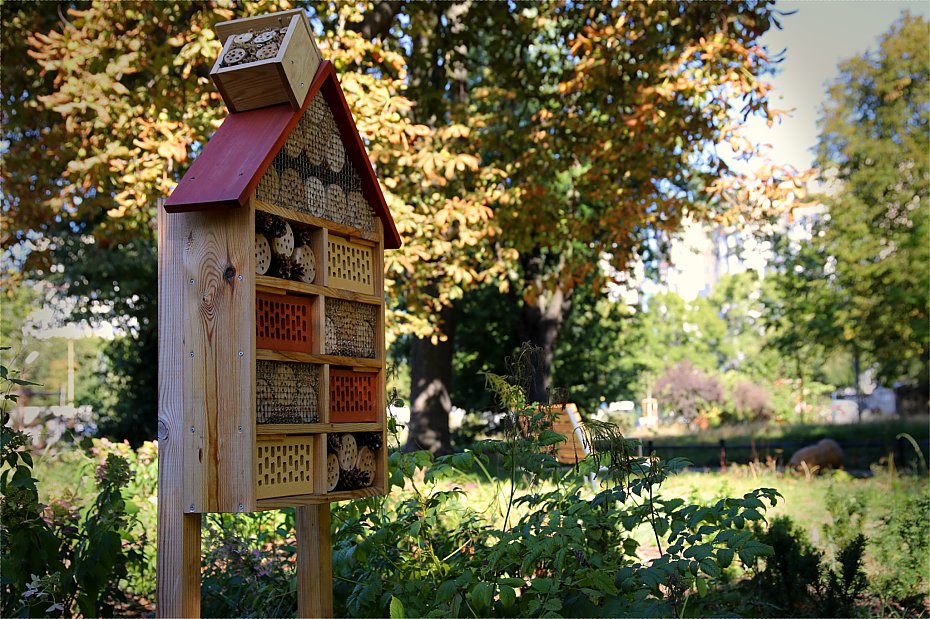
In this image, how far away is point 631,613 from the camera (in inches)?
133

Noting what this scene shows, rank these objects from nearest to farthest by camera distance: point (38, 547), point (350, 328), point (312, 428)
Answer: point (312, 428)
point (350, 328)
point (38, 547)

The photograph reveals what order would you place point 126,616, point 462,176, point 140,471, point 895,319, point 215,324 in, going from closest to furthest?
point 215,324
point 126,616
point 140,471
point 462,176
point 895,319

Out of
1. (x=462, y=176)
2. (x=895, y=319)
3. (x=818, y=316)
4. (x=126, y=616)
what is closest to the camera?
(x=126, y=616)

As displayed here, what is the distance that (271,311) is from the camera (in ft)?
11.5

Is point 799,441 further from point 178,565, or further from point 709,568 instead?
point 178,565

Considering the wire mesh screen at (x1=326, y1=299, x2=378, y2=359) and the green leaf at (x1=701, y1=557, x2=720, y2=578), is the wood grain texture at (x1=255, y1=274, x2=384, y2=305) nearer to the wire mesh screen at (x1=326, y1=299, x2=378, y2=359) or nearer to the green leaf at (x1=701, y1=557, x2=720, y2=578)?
the wire mesh screen at (x1=326, y1=299, x2=378, y2=359)

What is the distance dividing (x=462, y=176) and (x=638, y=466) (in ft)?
26.6

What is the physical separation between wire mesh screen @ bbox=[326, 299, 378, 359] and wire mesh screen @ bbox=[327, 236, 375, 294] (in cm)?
8

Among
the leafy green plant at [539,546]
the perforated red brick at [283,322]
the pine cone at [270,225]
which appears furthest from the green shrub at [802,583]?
the pine cone at [270,225]

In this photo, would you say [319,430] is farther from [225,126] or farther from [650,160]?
[650,160]

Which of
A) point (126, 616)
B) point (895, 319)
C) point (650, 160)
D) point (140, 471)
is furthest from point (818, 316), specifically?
point (126, 616)

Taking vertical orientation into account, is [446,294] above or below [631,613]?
above

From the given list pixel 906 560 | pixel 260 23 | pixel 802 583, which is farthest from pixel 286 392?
pixel 906 560

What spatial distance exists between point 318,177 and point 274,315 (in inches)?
27.5
